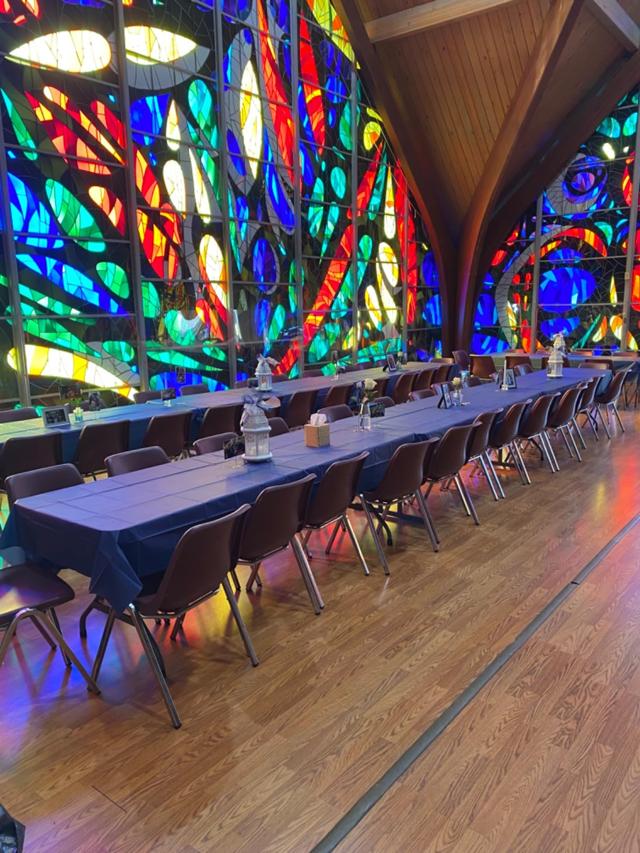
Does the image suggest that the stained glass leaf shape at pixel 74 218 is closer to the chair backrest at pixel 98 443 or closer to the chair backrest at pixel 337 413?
the chair backrest at pixel 98 443

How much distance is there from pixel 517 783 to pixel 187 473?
2.45 metres

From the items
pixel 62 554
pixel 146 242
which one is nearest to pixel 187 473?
pixel 62 554

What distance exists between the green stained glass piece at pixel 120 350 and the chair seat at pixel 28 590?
5.39 m

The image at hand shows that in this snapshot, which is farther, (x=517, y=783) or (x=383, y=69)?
(x=383, y=69)

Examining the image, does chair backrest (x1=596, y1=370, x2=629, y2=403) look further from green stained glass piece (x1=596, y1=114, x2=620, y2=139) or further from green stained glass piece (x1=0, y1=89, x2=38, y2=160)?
green stained glass piece (x1=0, y1=89, x2=38, y2=160)

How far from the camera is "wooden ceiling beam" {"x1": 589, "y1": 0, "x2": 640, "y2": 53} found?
33.0 ft

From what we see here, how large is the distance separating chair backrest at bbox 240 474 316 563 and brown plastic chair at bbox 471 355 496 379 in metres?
9.78

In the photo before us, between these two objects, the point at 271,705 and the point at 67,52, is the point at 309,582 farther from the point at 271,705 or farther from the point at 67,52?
the point at 67,52

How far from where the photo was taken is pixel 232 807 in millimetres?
2371

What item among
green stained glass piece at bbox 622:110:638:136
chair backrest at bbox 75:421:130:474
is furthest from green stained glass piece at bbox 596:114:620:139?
chair backrest at bbox 75:421:130:474

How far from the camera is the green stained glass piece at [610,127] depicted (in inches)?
517

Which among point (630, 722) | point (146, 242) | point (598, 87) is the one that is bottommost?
point (630, 722)

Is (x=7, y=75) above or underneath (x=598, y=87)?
underneath

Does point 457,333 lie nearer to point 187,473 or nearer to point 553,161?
point 553,161
